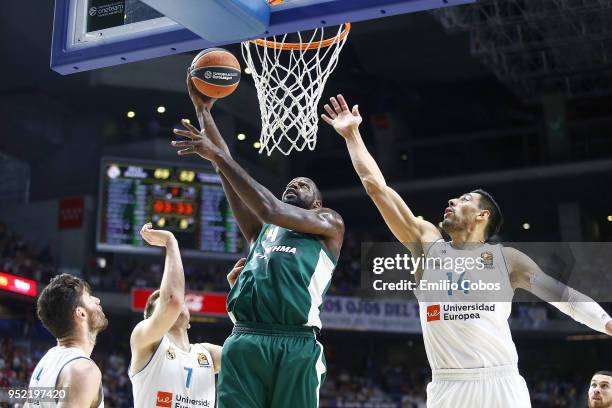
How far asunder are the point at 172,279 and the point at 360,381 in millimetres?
16179

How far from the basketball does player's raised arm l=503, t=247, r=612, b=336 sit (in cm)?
177

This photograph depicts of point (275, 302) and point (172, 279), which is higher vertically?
point (172, 279)

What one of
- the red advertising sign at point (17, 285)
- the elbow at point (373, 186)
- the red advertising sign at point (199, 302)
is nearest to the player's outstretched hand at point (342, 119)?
the elbow at point (373, 186)

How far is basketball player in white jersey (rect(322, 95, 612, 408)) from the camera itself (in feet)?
14.0

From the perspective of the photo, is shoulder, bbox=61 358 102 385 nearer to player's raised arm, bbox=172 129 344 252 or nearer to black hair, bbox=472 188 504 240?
player's raised arm, bbox=172 129 344 252

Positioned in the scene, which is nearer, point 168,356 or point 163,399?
point 163,399

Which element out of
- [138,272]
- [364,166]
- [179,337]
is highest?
[138,272]

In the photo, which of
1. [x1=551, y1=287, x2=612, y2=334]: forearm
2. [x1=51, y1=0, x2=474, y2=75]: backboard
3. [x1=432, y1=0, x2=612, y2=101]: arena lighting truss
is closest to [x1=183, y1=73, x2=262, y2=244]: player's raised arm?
[x1=51, y1=0, x2=474, y2=75]: backboard

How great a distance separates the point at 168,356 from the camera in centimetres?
502

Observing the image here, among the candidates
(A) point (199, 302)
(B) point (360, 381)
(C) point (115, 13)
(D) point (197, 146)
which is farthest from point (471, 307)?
(B) point (360, 381)

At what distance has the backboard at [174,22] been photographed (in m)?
4.12

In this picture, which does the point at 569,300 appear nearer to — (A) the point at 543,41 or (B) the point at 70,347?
(B) the point at 70,347

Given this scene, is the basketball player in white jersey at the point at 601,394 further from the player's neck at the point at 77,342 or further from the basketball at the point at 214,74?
the player's neck at the point at 77,342

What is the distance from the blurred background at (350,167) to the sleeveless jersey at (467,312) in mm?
11866
